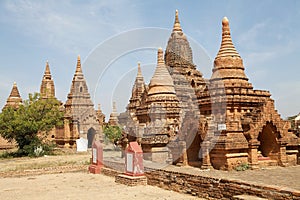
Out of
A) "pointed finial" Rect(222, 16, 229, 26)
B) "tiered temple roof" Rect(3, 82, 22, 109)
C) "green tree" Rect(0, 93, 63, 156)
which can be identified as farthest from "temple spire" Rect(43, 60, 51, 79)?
"pointed finial" Rect(222, 16, 229, 26)

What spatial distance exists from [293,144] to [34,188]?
1069cm

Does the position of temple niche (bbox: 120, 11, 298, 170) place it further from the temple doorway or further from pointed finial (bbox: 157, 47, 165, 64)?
pointed finial (bbox: 157, 47, 165, 64)

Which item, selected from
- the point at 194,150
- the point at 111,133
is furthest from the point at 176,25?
the point at 111,133

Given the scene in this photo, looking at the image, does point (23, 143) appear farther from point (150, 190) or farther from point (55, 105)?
point (150, 190)

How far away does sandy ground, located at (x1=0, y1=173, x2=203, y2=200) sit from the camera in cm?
1172

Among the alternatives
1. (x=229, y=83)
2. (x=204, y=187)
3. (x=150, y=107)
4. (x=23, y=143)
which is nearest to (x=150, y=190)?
(x=204, y=187)

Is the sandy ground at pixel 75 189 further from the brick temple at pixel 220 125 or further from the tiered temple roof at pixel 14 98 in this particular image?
the tiered temple roof at pixel 14 98

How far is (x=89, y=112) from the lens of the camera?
36656 millimetres

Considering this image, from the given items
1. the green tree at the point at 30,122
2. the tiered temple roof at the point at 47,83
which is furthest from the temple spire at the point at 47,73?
the green tree at the point at 30,122

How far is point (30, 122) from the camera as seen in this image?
85.2 ft

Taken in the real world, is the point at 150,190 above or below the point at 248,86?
below

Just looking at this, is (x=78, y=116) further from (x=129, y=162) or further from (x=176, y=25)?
(x=129, y=162)

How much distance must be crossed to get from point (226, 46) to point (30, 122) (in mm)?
16507

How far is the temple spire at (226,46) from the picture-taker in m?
16.2
